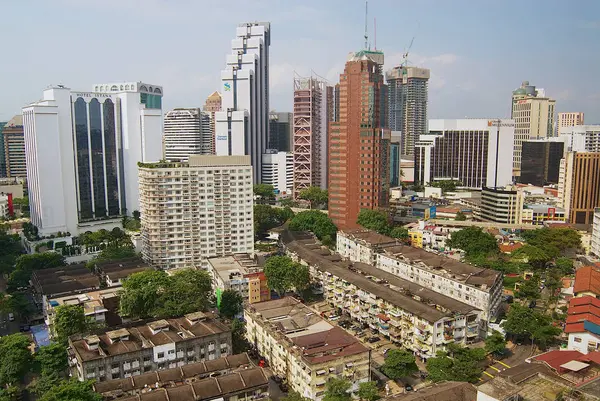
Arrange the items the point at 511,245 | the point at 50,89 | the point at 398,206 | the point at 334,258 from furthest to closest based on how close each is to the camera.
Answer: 1. the point at 398,206
2. the point at 50,89
3. the point at 511,245
4. the point at 334,258

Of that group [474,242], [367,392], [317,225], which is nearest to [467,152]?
[317,225]

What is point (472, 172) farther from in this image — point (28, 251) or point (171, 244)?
point (28, 251)

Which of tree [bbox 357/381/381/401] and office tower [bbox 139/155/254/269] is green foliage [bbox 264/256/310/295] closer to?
office tower [bbox 139/155/254/269]

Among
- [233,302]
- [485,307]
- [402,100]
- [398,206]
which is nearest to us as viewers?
[485,307]

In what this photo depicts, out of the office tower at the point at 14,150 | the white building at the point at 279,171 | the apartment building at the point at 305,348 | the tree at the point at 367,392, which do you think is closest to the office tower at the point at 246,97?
the white building at the point at 279,171

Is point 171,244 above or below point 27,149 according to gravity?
below

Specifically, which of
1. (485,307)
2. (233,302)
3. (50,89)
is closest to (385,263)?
(485,307)

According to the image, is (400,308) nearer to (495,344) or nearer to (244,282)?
(495,344)

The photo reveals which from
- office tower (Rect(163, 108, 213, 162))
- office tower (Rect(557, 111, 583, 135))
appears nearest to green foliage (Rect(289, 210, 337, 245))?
office tower (Rect(163, 108, 213, 162))
